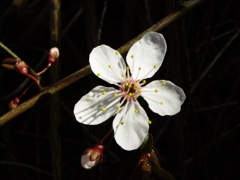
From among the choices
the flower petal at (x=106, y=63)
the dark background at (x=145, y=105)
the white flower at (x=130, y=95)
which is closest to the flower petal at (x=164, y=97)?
the white flower at (x=130, y=95)

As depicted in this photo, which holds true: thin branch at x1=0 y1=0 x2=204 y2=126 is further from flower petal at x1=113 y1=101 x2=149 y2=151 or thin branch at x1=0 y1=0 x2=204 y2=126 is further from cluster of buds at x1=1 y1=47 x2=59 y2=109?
flower petal at x1=113 y1=101 x2=149 y2=151

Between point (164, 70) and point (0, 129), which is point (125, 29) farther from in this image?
point (0, 129)

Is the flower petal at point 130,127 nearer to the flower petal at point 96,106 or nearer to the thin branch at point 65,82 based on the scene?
the flower petal at point 96,106

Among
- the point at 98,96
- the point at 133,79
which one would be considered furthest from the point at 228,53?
the point at 98,96

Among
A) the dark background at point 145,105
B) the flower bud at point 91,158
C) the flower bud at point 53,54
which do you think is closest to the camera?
the flower bud at point 91,158

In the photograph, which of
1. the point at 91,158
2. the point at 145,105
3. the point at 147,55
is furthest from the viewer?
the point at 145,105

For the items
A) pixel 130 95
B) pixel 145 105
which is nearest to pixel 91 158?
pixel 130 95

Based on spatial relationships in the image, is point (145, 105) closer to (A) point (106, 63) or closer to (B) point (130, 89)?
(B) point (130, 89)

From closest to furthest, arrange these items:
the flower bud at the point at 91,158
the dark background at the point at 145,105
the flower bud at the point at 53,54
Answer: the flower bud at the point at 91,158 → the flower bud at the point at 53,54 → the dark background at the point at 145,105
